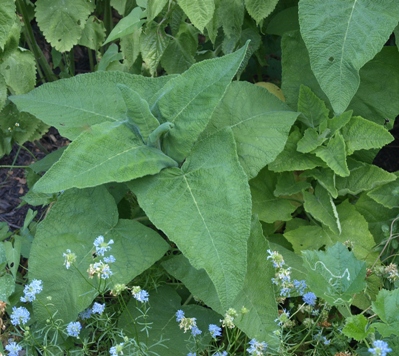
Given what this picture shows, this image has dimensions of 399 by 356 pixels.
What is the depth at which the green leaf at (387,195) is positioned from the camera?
1696 millimetres

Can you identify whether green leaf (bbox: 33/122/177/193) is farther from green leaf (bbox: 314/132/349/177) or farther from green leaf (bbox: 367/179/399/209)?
green leaf (bbox: 367/179/399/209)

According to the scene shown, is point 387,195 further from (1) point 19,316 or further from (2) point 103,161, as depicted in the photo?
(1) point 19,316

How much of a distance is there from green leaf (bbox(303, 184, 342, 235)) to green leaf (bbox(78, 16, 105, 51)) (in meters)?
0.96

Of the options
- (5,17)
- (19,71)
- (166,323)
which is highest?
(5,17)

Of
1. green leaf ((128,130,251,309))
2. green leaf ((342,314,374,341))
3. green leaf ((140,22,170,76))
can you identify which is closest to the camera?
green leaf ((342,314,374,341))

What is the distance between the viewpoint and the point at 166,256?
171 cm

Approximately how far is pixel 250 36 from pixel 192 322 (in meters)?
0.95

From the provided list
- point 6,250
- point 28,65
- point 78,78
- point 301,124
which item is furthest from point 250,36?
point 6,250

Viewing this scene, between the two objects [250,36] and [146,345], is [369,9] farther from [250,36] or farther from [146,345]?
[146,345]

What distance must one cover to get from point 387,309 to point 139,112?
0.72 meters

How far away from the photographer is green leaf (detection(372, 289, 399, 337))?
120 centimetres

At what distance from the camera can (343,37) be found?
59.6 inches

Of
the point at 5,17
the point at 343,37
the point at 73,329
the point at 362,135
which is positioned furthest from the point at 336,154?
the point at 5,17

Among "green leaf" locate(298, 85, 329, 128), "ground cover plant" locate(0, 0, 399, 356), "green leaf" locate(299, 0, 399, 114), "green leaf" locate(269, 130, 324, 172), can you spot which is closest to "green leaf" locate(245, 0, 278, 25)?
"ground cover plant" locate(0, 0, 399, 356)
